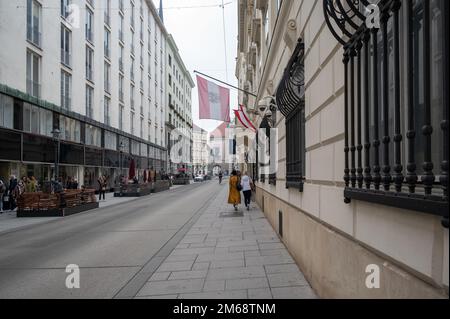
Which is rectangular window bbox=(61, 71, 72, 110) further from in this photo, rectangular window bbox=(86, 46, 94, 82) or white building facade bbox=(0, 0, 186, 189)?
rectangular window bbox=(86, 46, 94, 82)

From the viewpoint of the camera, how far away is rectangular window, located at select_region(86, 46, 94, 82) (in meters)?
33.0

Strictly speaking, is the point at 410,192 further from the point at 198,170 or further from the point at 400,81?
the point at 198,170

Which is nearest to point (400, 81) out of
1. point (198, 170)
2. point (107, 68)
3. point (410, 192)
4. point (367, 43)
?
point (367, 43)

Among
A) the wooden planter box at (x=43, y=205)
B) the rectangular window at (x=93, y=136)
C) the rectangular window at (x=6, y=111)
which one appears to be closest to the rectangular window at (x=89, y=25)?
the rectangular window at (x=93, y=136)

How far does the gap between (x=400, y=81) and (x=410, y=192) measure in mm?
891

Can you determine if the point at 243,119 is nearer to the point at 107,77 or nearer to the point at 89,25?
the point at 89,25

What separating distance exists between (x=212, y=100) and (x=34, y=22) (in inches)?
528

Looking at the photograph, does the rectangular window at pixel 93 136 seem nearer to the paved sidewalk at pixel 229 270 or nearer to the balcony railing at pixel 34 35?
the balcony railing at pixel 34 35

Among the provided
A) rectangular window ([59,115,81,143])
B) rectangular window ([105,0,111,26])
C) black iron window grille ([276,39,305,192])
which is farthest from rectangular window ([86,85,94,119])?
black iron window grille ([276,39,305,192])

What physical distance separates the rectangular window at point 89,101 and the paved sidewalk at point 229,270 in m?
25.0

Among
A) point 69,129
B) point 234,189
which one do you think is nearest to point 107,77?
point 69,129

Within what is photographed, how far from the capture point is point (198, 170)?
104750 millimetres

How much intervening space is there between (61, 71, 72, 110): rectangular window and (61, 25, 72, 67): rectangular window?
2.96 feet

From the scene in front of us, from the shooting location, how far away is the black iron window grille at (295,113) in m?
6.50
